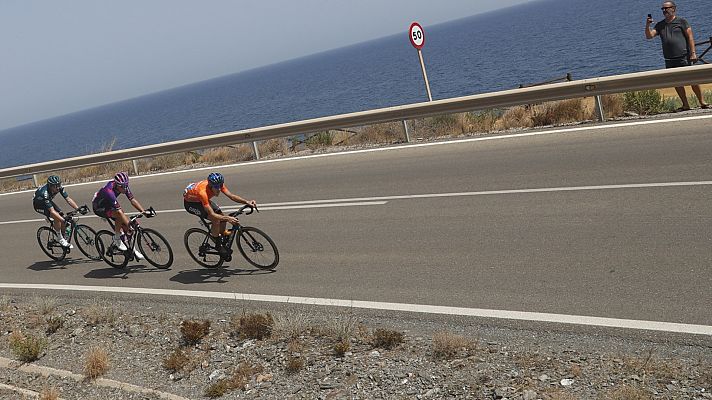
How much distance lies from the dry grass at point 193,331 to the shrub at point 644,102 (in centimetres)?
1049

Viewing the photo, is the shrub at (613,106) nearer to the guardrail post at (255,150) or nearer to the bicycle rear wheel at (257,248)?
the bicycle rear wheel at (257,248)

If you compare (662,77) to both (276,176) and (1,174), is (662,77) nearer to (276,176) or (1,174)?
(276,176)

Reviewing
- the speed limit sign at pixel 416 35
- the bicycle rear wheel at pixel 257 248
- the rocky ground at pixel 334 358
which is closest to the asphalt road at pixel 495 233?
the bicycle rear wheel at pixel 257 248

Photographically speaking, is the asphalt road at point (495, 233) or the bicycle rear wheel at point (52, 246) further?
the bicycle rear wheel at point (52, 246)

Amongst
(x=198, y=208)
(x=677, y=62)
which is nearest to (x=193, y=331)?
(x=198, y=208)

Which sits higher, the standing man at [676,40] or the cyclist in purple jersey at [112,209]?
the standing man at [676,40]

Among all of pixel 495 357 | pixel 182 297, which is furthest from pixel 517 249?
pixel 182 297

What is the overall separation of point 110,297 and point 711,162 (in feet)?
30.3

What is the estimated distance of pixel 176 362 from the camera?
7398 mm

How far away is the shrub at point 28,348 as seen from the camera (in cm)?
845

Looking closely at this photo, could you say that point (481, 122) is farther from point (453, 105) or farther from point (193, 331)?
point (193, 331)

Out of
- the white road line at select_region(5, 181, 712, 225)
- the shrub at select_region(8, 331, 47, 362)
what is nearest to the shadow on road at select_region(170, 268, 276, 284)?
the shrub at select_region(8, 331, 47, 362)

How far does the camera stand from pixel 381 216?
11.3 meters

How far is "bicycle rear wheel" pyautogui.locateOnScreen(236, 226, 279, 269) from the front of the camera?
33.0 feet
